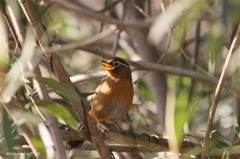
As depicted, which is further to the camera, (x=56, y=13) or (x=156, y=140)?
(x=56, y=13)

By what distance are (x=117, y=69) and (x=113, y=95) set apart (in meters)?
0.24

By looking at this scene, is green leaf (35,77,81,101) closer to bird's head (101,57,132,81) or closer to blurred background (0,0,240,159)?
blurred background (0,0,240,159)

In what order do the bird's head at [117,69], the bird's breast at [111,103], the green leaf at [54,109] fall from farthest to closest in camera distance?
the bird's head at [117,69], the bird's breast at [111,103], the green leaf at [54,109]

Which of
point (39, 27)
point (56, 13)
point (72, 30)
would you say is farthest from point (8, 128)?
point (72, 30)

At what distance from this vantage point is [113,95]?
15.5ft

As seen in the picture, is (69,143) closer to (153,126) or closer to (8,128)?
(8,128)

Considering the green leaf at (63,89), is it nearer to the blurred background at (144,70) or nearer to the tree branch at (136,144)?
the blurred background at (144,70)

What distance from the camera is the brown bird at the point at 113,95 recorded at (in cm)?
461

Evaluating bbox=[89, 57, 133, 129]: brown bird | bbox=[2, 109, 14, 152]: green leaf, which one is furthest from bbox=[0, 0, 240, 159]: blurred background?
bbox=[89, 57, 133, 129]: brown bird

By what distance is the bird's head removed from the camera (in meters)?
4.73

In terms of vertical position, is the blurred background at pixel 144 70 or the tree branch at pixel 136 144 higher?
the blurred background at pixel 144 70

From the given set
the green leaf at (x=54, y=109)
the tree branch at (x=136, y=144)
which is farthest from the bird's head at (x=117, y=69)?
the green leaf at (x=54, y=109)

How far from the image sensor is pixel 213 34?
97.3 inches

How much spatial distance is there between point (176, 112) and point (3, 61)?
0.91 m
